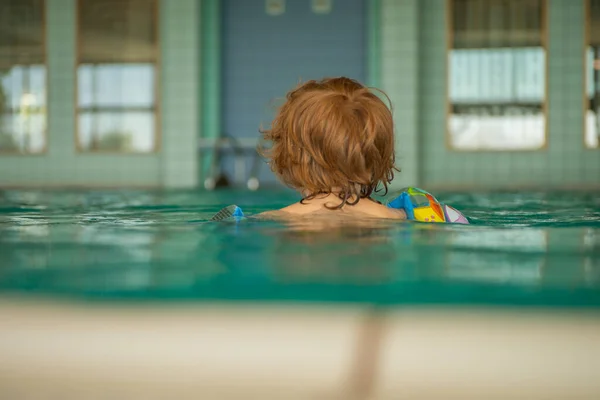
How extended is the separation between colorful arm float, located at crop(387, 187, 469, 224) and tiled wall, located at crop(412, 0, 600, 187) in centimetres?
613

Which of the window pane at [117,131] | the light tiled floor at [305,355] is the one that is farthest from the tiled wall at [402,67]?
the light tiled floor at [305,355]

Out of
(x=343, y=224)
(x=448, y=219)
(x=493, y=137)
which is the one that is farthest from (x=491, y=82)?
(x=343, y=224)

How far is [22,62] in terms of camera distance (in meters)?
9.17

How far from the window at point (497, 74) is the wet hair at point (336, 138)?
6.89 m

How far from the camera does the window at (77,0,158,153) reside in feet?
29.5

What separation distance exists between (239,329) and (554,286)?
0.42 m

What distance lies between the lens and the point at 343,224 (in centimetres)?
185

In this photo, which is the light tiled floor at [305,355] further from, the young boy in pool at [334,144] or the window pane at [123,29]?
the window pane at [123,29]

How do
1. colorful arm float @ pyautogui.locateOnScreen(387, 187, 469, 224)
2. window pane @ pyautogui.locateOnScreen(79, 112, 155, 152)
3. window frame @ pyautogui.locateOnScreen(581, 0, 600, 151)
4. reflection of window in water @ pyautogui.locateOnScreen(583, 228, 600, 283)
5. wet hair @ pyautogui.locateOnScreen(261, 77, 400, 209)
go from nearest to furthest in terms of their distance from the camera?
reflection of window in water @ pyautogui.locateOnScreen(583, 228, 600, 283) < wet hair @ pyautogui.locateOnScreen(261, 77, 400, 209) < colorful arm float @ pyautogui.locateOnScreen(387, 187, 469, 224) < window frame @ pyautogui.locateOnScreen(581, 0, 600, 151) < window pane @ pyautogui.locateOnScreen(79, 112, 155, 152)

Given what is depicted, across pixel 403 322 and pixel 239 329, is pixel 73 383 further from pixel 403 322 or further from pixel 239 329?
pixel 403 322

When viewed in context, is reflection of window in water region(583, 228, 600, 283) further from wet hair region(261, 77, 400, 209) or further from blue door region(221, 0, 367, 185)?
blue door region(221, 0, 367, 185)

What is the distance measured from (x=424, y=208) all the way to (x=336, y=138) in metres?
0.48

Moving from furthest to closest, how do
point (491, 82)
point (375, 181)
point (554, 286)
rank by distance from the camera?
1. point (491, 82)
2. point (375, 181)
3. point (554, 286)

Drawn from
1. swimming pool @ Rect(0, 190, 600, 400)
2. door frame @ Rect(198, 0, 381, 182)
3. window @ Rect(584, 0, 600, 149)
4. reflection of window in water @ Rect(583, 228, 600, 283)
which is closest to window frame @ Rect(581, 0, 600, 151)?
window @ Rect(584, 0, 600, 149)
